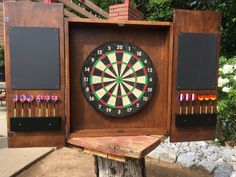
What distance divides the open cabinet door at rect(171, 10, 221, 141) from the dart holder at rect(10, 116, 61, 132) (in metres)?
0.81

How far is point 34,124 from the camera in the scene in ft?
5.90

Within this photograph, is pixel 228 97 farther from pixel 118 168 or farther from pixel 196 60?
pixel 118 168

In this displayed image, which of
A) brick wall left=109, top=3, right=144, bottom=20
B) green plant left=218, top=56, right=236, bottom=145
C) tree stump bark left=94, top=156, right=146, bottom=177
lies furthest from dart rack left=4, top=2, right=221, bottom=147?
green plant left=218, top=56, right=236, bottom=145

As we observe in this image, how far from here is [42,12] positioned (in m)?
1.75

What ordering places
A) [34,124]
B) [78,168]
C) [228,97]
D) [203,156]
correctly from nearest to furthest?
[34,124] → [78,168] → [203,156] → [228,97]

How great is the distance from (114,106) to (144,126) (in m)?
0.27

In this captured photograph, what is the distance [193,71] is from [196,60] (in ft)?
0.26

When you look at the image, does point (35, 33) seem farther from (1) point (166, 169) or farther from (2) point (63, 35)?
(1) point (166, 169)

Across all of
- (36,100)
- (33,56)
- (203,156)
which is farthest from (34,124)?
(203,156)

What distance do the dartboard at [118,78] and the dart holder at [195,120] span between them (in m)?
0.27

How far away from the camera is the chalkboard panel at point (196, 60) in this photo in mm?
1915

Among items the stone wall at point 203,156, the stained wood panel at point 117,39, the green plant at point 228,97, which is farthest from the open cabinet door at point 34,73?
the green plant at point 228,97

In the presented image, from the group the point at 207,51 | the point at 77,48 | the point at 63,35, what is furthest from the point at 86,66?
the point at 207,51

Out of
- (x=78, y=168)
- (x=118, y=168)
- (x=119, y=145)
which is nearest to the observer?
(x=119, y=145)
